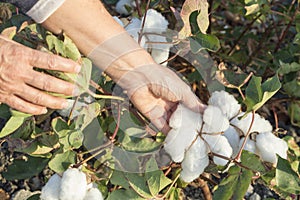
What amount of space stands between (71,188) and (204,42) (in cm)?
45

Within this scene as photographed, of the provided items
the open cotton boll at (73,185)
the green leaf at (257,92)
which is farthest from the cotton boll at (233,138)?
the open cotton boll at (73,185)

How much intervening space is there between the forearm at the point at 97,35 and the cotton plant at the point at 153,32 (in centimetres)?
13

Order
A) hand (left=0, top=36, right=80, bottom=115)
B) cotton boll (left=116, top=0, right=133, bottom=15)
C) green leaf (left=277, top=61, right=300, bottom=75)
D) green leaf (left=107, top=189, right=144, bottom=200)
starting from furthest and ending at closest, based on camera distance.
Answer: cotton boll (left=116, top=0, right=133, bottom=15), green leaf (left=277, top=61, right=300, bottom=75), green leaf (left=107, top=189, right=144, bottom=200), hand (left=0, top=36, right=80, bottom=115)

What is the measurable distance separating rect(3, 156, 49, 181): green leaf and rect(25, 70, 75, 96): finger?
1.05 ft

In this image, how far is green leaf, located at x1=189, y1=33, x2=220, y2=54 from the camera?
1272mm

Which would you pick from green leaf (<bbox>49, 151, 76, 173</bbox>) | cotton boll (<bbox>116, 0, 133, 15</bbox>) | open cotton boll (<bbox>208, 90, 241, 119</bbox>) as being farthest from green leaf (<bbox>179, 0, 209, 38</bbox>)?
cotton boll (<bbox>116, 0, 133, 15</bbox>)

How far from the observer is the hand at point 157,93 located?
1.24 meters

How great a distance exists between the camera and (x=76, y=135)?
1162 mm

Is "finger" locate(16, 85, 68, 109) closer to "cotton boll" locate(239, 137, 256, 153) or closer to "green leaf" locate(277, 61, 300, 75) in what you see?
"cotton boll" locate(239, 137, 256, 153)

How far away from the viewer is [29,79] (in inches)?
42.6

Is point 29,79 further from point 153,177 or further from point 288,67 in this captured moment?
point 288,67

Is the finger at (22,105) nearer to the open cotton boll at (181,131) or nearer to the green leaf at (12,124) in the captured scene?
the green leaf at (12,124)

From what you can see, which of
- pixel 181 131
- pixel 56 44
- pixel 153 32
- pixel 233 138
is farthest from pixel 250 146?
pixel 56 44

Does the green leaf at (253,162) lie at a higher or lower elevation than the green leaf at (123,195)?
higher
